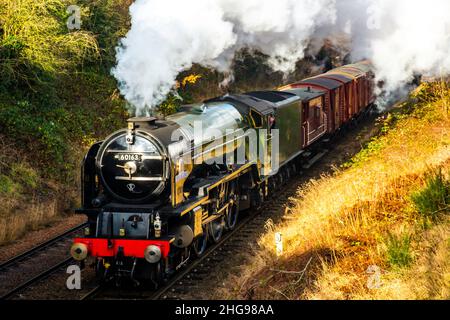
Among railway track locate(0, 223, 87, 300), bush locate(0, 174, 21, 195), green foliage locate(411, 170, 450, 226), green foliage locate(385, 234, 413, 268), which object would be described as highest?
green foliage locate(411, 170, 450, 226)

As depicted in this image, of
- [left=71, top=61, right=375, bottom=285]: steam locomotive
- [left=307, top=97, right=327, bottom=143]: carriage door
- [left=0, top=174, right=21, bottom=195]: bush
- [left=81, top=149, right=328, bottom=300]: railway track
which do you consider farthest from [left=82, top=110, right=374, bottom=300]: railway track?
[left=0, top=174, right=21, bottom=195]: bush

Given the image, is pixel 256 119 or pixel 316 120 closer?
pixel 256 119

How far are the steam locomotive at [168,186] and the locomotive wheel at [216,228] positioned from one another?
0.07 ft

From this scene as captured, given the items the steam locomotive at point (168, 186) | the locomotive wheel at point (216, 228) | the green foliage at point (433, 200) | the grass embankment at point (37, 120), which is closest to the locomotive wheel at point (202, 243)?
the steam locomotive at point (168, 186)

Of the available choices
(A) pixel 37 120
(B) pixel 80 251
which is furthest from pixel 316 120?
(B) pixel 80 251

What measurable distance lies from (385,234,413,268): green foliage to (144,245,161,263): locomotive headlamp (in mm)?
3666

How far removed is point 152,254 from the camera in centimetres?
999

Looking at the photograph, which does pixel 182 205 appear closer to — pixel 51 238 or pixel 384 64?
pixel 51 238

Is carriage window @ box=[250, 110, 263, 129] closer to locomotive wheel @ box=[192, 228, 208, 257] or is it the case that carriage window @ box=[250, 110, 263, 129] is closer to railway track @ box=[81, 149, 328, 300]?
railway track @ box=[81, 149, 328, 300]

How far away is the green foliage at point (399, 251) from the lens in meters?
8.30

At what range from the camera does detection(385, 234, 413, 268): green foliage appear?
830 centimetres

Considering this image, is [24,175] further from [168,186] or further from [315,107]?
[315,107]

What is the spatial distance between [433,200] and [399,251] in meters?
1.69

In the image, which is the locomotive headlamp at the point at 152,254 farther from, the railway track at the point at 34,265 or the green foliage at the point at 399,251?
the green foliage at the point at 399,251
